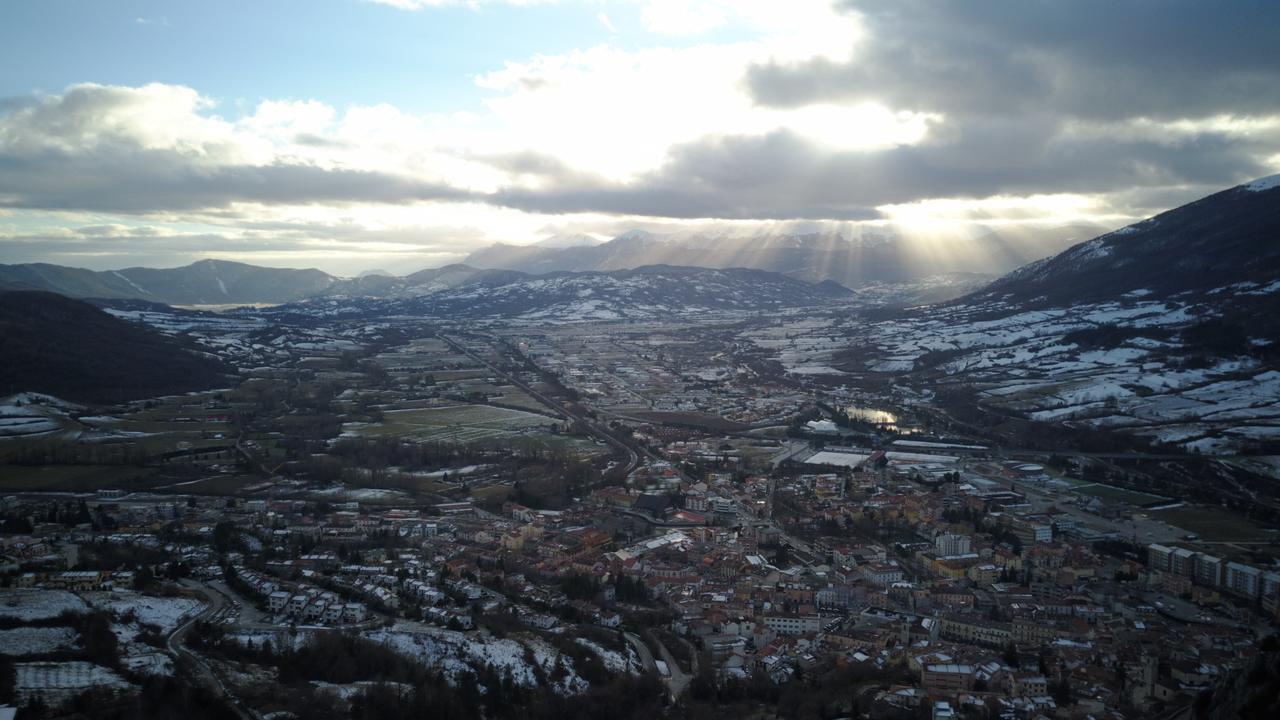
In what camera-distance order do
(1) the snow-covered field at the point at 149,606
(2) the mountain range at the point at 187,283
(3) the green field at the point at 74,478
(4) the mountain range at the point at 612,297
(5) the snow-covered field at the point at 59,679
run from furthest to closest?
(2) the mountain range at the point at 187,283 < (4) the mountain range at the point at 612,297 < (3) the green field at the point at 74,478 < (1) the snow-covered field at the point at 149,606 < (5) the snow-covered field at the point at 59,679

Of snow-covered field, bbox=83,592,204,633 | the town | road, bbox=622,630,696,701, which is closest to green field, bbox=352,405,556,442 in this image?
the town

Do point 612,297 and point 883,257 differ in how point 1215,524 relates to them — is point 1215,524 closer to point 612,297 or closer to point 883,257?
point 612,297

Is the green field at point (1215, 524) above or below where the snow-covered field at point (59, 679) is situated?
below

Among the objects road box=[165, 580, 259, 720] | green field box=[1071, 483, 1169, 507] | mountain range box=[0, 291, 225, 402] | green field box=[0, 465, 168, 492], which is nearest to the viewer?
road box=[165, 580, 259, 720]

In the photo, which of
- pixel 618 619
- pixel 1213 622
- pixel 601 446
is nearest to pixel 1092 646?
pixel 1213 622

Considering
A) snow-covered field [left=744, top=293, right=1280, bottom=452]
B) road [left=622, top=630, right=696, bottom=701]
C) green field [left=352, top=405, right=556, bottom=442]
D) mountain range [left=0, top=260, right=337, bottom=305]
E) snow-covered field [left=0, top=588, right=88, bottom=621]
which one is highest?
mountain range [left=0, top=260, right=337, bottom=305]

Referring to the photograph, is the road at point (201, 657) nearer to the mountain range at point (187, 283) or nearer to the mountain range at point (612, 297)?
the mountain range at point (612, 297)

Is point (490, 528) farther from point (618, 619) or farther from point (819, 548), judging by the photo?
point (819, 548)

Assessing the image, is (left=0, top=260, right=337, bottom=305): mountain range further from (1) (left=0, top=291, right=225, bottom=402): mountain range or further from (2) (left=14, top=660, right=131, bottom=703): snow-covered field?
(2) (left=14, top=660, right=131, bottom=703): snow-covered field

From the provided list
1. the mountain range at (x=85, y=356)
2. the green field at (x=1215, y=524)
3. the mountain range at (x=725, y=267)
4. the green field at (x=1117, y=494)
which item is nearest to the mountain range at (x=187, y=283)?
the mountain range at (x=725, y=267)

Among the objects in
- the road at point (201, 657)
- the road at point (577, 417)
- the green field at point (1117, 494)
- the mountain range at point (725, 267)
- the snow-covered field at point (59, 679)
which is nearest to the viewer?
the snow-covered field at point (59, 679)

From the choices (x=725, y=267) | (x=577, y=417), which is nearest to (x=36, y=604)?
(x=577, y=417)
